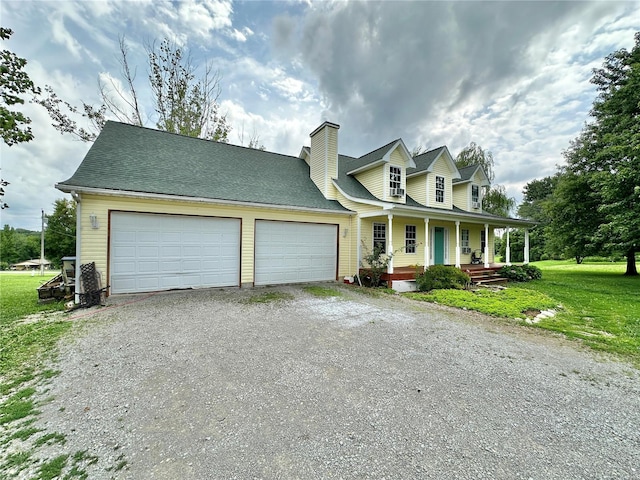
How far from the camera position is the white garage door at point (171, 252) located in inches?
289

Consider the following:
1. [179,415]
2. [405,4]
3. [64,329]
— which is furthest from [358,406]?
[405,4]

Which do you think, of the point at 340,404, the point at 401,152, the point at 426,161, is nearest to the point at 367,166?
the point at 401,152

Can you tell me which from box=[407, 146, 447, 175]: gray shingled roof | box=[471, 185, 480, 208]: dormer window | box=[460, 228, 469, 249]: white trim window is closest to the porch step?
box=[460, 228, 469, 249]: white trim window

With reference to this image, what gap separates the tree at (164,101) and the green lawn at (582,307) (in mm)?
17589

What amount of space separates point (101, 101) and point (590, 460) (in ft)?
72.8

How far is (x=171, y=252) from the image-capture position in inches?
314

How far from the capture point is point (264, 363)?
146 inches

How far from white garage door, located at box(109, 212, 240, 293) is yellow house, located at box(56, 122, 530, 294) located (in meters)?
0.03

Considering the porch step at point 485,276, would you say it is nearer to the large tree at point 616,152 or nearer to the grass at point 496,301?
the grass at point 496,301

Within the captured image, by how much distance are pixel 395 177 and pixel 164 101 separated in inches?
610

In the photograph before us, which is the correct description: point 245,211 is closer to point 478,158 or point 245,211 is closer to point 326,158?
point 326,158

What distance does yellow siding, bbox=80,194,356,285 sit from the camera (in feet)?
22.8

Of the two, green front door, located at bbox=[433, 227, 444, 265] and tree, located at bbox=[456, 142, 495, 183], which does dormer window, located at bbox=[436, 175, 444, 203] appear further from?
tree, located at bbox=[456, 142, 495, 183]

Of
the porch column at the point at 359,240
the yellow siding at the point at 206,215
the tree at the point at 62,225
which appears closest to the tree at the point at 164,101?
the yellow siding at the point at 206,215
